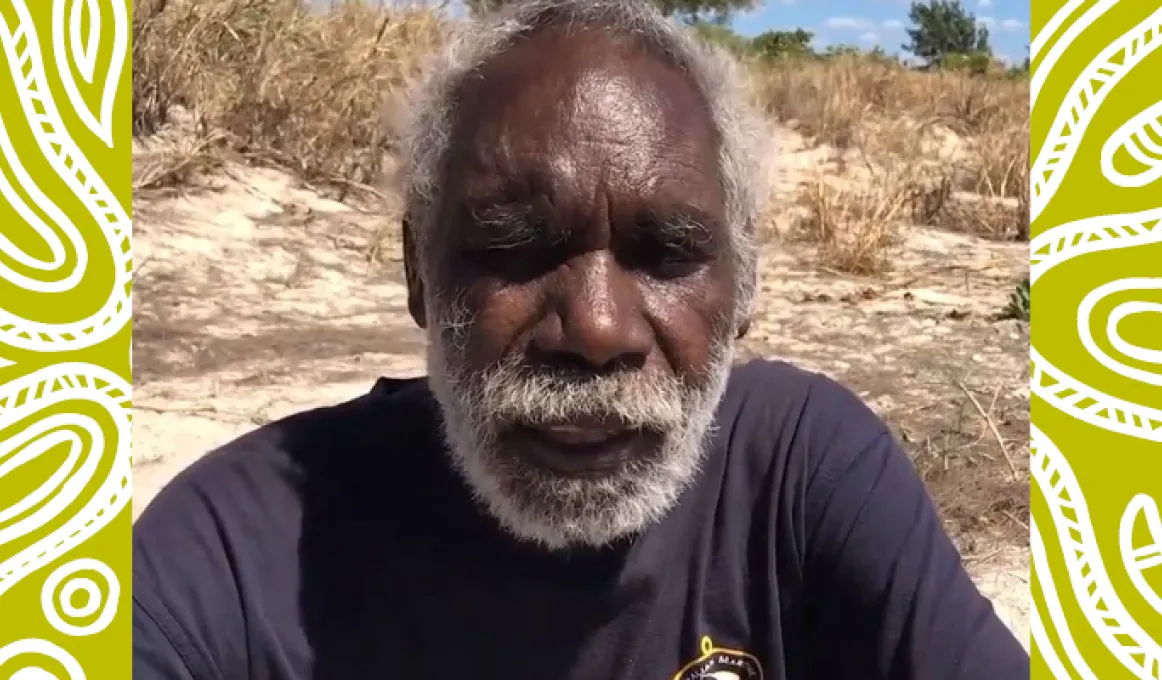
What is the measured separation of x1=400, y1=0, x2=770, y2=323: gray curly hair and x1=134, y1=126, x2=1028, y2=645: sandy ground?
180cm

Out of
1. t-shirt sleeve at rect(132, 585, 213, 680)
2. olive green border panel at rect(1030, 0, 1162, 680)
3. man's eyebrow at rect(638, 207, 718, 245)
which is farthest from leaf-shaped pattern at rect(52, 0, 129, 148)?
olive green border panel at rect(1030, 0, 1162, 680)

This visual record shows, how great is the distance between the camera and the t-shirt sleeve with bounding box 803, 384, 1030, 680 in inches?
54.9

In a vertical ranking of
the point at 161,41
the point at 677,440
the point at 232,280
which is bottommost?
the point at 232,280

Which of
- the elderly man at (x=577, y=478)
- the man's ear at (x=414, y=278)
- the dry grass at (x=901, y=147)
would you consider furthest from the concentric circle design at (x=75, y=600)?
the dry grass at (x=901, y=147)

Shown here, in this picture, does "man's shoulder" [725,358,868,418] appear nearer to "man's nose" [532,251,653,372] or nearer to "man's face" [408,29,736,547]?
"man's face" [408,29,736,547]

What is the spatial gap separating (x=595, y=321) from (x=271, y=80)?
19.0 ft

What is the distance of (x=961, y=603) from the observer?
4.64ft

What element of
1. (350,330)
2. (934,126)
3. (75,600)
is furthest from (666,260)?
(934,126)

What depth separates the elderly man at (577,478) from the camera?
134 cm

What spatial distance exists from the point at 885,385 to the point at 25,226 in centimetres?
381

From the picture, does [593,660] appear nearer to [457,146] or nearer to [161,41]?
[457,146]

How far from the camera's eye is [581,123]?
138cm

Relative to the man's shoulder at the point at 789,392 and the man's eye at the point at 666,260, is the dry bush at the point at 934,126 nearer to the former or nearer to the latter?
the man's shoulder at the point at 789,392

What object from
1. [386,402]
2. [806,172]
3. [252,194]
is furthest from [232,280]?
[806,172]
